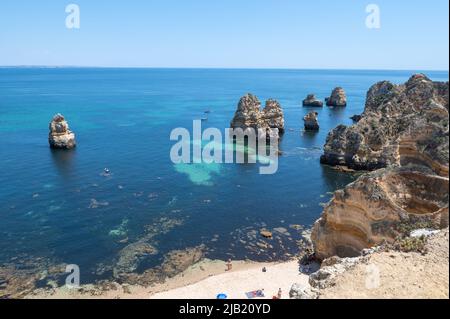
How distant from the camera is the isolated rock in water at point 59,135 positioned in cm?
8406

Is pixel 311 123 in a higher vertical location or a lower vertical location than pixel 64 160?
higher

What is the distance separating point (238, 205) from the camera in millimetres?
56938

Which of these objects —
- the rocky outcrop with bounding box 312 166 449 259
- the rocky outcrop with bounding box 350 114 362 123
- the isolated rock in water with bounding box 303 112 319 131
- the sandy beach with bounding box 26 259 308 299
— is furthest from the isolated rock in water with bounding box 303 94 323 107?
the rocky outcrop with bounding box 312 166 449 259

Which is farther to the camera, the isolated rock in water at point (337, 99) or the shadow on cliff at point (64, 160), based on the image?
the isolated rock in water at point (337, 99)

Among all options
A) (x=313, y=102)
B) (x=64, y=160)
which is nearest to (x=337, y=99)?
(x=313, y=102)

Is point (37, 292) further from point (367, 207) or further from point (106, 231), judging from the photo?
point (367, 207)

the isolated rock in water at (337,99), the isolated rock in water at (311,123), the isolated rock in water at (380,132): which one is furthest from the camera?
the isolated rock in water at (337,99)

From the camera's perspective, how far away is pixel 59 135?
279 feet

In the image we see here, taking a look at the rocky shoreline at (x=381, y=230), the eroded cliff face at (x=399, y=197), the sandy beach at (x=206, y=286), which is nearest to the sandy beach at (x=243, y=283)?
the sandy beach at (x=206, y=286)

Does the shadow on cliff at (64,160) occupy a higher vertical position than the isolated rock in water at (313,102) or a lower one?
lower

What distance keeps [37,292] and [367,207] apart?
31017 millimetres

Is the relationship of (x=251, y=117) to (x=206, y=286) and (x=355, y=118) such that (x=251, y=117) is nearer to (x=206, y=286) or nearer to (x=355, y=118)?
(x=355, y=118)

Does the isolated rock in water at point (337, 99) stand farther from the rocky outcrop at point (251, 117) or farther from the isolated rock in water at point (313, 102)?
the rocky outcrop at point (251, 117)

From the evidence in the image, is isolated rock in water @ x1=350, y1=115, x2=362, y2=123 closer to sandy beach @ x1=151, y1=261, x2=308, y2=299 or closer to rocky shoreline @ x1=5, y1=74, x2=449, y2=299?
rocky shoreline @ x1=5, y1=74, x2=449, y2=299
